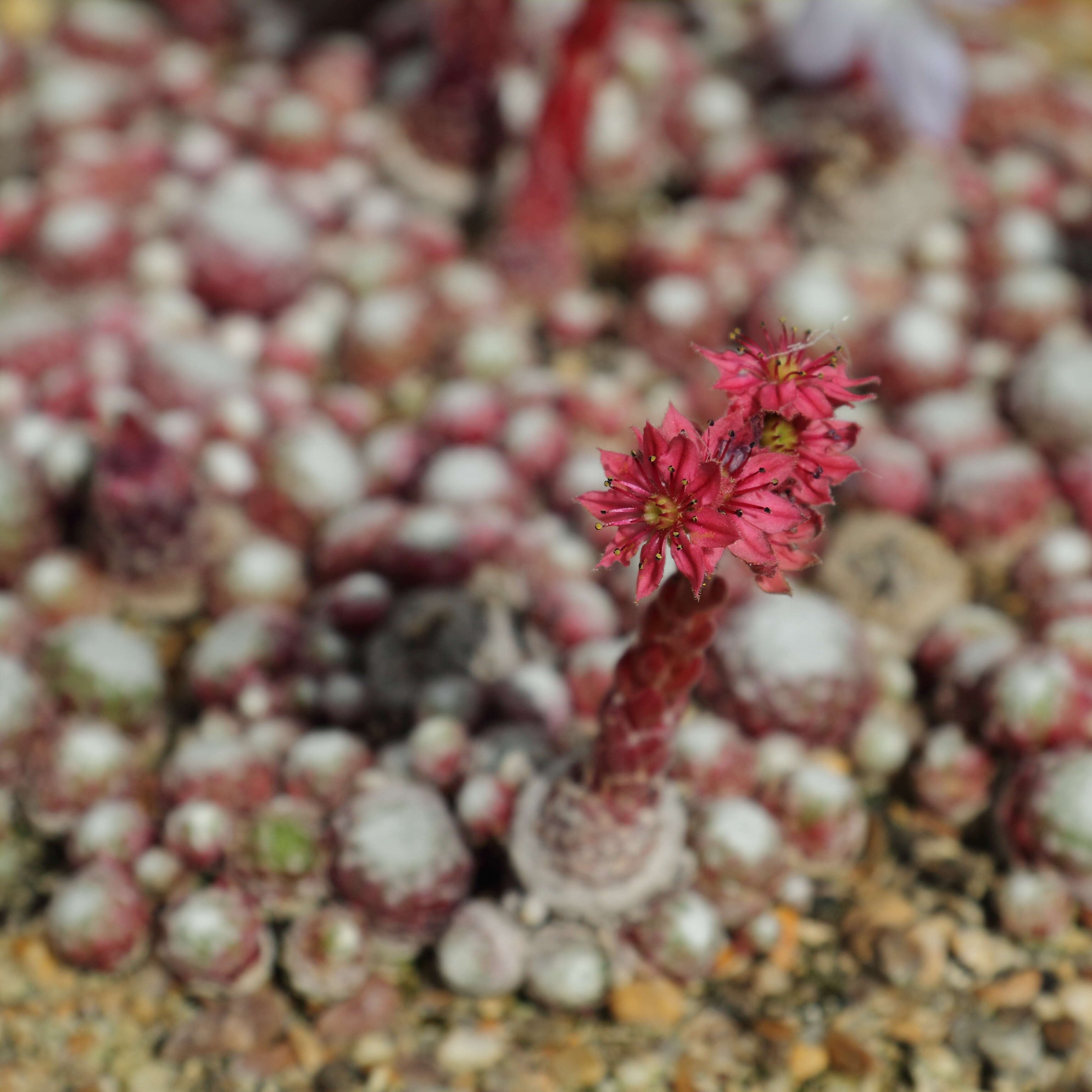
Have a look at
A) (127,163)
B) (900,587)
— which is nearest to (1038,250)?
(900,587)

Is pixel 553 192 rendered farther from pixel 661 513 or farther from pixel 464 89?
pixel 661 513

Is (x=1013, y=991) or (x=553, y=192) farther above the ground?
(x=553, y=192)

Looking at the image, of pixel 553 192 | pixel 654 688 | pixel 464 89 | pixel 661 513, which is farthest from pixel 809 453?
pixel 464 89

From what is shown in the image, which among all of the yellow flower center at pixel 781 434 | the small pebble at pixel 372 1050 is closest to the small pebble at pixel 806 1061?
the small pebble at pixel 372 1050

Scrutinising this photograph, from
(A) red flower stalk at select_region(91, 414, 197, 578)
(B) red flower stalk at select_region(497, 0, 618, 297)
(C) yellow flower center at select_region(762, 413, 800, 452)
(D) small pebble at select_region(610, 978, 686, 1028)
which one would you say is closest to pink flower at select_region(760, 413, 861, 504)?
(C) yellow flower center at select_region(762, 413, 800, 452)

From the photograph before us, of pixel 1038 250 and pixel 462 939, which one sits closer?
pixel 462 939

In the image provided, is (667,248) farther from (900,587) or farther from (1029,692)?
(1029,692)

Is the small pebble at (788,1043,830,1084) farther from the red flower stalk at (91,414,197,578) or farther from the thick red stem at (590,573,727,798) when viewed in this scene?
the red flower stalk at (91,414,197,578)
